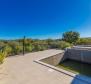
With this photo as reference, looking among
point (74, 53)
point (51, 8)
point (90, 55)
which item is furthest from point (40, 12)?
point (90, 55)

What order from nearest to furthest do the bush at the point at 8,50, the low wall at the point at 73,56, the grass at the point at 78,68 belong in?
the grass at the point at 78,68, the bush at the point at 8,50, the low wall at the point at 73,56

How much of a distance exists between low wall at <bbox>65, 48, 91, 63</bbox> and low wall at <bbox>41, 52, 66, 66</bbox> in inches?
36.1

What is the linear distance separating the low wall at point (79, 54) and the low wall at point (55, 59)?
0.92 meters

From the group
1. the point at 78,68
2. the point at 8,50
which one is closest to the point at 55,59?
the point at 78,68

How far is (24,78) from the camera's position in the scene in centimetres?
365

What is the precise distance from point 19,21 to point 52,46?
6023mm

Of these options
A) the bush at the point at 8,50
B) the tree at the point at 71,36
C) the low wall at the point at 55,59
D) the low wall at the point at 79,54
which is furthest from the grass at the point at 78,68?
the tree at the point at 71,36

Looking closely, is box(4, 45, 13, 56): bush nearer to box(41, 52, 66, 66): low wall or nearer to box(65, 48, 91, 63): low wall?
box(41, 52, 66, 66): low wall

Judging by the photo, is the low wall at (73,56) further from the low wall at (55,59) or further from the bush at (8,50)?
the bush at (8,50)

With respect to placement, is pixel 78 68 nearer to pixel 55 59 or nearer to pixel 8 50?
pixel 55 59

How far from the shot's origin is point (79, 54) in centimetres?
972

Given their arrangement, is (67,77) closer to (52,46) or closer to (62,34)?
(52,46)

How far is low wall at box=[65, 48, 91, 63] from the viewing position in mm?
9041

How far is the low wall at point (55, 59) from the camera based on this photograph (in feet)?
24.3
